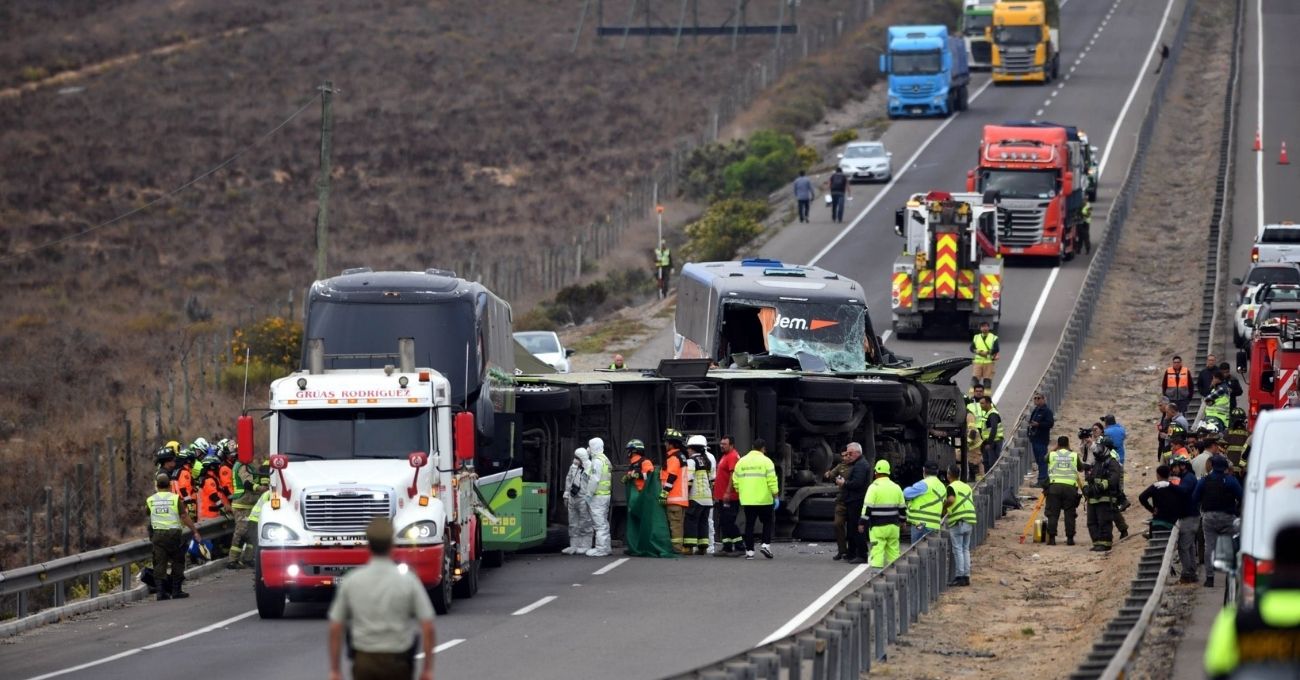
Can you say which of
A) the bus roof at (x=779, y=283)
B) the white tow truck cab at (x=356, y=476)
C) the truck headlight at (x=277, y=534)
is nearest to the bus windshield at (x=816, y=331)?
the bus roof at (x=779, y=283)

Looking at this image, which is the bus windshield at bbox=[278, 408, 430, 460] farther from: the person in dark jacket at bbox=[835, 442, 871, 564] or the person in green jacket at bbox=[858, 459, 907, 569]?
the person in dark jacket at bbox=[835, 442, 871, 564]

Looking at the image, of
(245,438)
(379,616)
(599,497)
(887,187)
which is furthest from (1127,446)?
(887,187)

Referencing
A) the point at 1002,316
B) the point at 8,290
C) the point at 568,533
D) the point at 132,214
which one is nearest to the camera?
the point at 568,533

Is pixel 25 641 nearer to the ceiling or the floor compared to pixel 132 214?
nearer to the floor

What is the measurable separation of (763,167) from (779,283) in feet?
132

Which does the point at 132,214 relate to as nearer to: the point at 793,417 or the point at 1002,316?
the point at 1002,316

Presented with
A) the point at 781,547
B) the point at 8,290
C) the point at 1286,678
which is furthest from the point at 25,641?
the point at 8,290

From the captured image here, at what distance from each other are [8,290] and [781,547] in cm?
3817

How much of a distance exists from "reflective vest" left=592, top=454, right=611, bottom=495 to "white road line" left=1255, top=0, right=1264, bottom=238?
1050 inches

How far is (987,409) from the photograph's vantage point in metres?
31.4

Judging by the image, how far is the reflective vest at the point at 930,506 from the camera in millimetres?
23594

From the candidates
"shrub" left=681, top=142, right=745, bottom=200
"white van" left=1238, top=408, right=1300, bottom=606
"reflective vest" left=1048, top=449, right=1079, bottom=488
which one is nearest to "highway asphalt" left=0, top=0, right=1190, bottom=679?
"reflective vest" left=1048, top=449, right=1079, bottom=488

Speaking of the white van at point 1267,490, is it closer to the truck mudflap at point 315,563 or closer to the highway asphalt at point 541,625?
the highway asphalt at point 541,625

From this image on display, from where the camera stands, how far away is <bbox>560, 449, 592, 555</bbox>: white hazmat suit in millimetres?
25797
